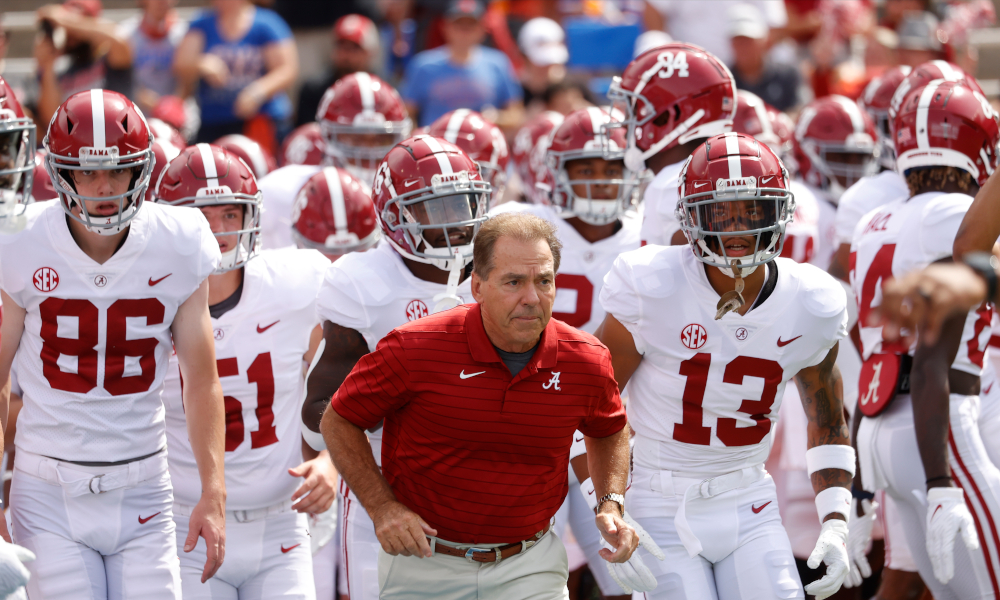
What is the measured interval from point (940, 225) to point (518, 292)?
5.21ft

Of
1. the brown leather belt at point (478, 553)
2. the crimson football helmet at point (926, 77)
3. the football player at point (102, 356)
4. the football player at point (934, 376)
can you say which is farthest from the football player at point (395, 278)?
the crimson football helmet at point (926, 77)

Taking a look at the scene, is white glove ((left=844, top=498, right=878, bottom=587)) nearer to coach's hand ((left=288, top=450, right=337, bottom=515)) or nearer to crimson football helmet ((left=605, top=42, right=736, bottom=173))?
crimson football helmet ((left=605, top=42, right=736, bottom=173))

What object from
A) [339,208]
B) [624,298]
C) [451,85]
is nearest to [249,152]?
[339,208]

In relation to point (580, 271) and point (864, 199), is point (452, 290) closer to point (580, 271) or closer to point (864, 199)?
point (580, 271)

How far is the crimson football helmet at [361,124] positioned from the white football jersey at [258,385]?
2175 millimetres

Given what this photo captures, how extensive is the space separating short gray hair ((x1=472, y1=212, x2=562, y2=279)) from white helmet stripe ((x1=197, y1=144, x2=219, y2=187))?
1.29 m

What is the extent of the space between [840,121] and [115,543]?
4.02 metres

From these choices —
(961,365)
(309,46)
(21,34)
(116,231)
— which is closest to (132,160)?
(116,231)

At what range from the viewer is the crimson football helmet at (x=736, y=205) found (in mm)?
3186

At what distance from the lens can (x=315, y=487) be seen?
3383 millimetres

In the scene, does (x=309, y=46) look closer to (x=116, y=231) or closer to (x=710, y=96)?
(x=710, y=96)

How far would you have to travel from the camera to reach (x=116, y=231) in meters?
3.18

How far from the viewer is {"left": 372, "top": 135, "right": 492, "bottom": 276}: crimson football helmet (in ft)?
11.6

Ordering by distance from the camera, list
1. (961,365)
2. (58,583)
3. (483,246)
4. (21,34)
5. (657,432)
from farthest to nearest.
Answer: (21,34), (961,365), (657,432), (58,583), (483,246)
